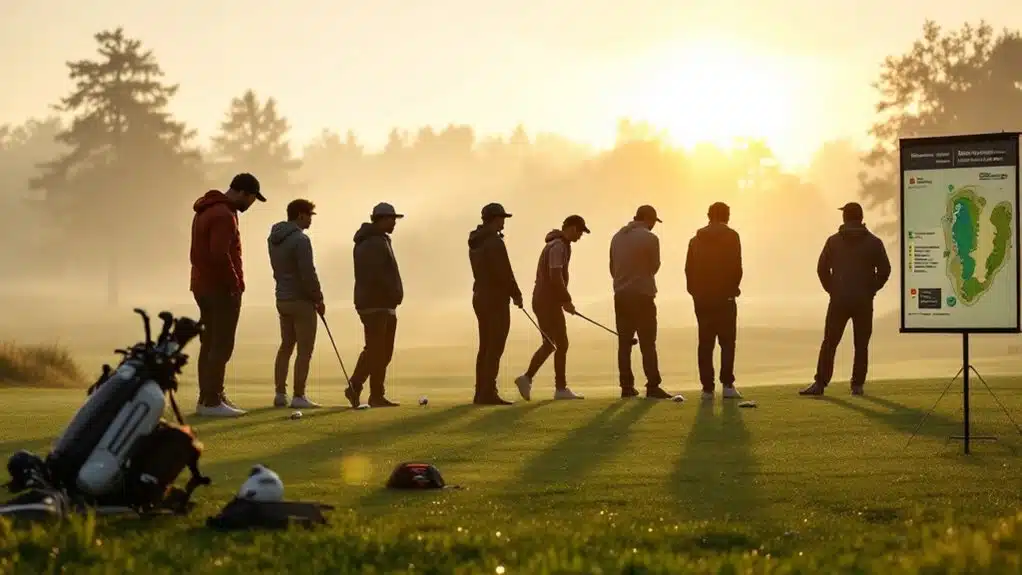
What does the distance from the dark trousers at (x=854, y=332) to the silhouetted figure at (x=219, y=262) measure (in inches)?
293

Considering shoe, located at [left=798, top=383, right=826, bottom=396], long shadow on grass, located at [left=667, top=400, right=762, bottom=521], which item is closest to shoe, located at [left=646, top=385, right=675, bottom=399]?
shoe, located at [left=798, top=383, right=826, bottom=396]

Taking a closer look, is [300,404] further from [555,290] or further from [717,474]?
[717,474]

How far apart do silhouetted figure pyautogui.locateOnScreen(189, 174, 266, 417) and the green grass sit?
0.92m

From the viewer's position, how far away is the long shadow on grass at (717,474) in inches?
405

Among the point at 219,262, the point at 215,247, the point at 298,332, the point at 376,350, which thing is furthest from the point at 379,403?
the point at 215,247

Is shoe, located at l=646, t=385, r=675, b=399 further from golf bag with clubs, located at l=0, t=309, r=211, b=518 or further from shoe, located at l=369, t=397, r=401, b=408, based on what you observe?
golf bag with clubs, located at l=0, t=309, r=211, b=518

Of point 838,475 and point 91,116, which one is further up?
point 91,116

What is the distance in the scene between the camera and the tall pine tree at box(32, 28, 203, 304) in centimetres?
9888

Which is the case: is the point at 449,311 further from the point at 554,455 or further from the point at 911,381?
the point at 554,455

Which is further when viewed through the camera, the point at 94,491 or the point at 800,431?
the point at 800,431

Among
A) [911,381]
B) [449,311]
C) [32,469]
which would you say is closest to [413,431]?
[32,469]

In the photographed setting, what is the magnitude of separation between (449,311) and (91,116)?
26.0m

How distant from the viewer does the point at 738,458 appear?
44.3 ft

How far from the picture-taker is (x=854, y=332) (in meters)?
20.2
